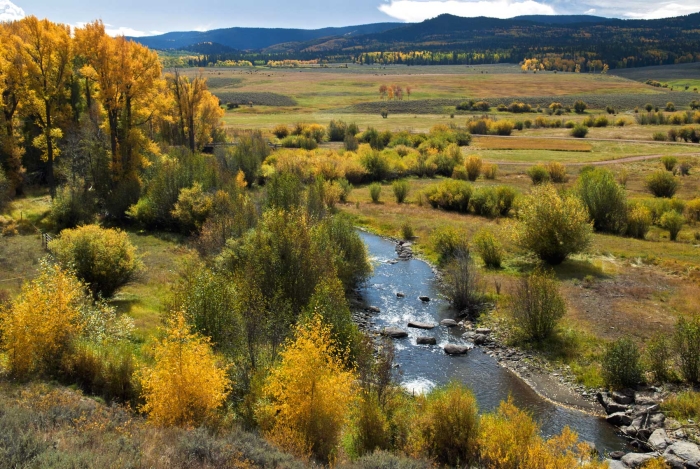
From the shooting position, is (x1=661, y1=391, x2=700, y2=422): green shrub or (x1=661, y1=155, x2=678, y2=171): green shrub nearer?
(x1=661, y1=391, x2=700, y2=422): green shrub

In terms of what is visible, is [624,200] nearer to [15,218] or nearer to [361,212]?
[361,212]

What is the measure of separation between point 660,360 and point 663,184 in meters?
41.7

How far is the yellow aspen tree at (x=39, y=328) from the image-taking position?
1686cm

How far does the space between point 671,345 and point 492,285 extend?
12.6 meters

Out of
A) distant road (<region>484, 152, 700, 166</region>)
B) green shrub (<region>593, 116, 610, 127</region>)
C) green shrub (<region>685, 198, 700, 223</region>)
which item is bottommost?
green shrub (<region>685, 198, 700, 223</region>)

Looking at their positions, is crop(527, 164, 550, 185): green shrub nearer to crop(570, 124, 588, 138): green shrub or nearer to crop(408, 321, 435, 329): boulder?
crop(408, 321, 435, 329): boulder

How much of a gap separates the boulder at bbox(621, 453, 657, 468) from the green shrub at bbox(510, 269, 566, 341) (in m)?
9.46

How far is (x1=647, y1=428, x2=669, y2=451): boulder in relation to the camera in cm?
1834

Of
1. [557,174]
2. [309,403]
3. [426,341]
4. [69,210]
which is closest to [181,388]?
[309,403]

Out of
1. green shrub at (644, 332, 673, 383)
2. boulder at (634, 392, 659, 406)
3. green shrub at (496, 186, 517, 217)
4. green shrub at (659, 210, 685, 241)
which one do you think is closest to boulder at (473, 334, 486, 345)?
green shrub at (644, 332, 673, 383)

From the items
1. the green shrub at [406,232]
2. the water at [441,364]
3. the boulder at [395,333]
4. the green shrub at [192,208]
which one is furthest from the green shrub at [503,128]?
the boulder at [395,333]

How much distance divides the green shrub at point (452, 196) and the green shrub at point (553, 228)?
690 inches

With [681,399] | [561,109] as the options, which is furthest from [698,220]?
[561,109]

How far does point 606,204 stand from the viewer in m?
46.1
